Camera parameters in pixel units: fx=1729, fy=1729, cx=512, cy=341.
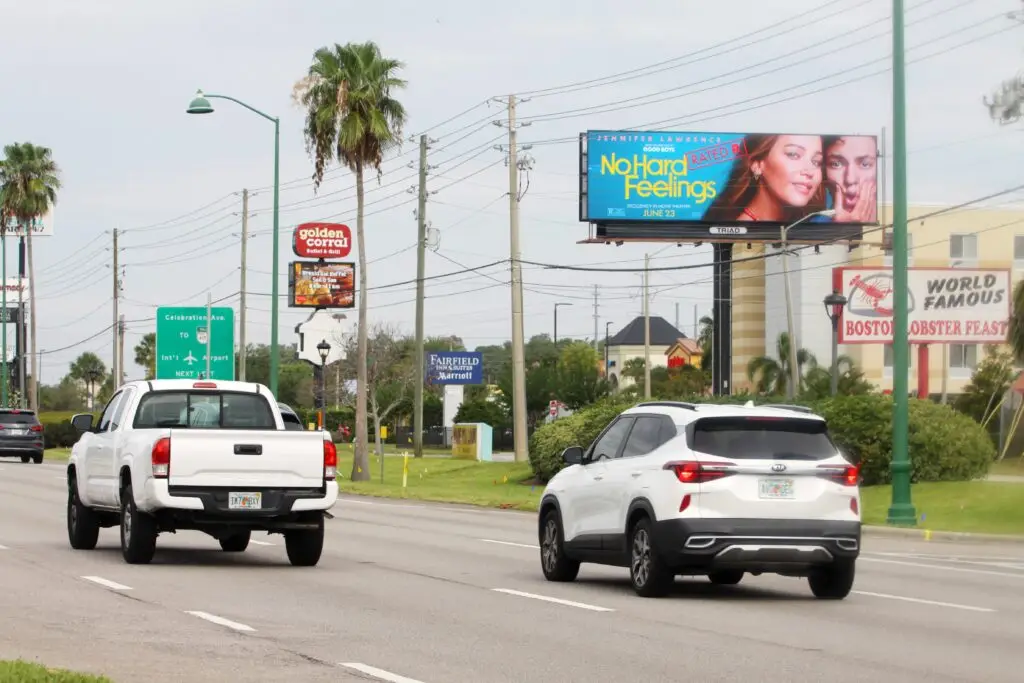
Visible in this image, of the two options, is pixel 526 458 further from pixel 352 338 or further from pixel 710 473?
pixel 352 338

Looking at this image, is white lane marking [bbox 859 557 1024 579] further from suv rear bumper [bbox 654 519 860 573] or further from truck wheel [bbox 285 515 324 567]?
truck wheel [bbox 285 515 324 567]

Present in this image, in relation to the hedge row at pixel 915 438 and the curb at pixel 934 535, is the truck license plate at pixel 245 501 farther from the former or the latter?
→ the hedge row at pixel 915 438

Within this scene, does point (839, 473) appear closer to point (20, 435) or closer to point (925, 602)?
point (925, 602)

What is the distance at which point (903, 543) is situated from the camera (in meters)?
25.8

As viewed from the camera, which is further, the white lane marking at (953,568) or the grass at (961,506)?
the grass at (961,506)

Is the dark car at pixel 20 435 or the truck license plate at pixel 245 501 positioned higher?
the dark car at pixel 20 435

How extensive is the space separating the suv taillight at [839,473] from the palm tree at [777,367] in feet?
267

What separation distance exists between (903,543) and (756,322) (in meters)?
79.0

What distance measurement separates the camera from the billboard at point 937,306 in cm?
5209

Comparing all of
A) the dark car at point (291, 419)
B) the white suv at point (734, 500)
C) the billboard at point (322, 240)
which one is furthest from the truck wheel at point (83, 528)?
the billboard at point (322, 240)

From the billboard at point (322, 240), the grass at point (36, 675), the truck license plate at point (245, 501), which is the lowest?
the grass at point (36, 675)

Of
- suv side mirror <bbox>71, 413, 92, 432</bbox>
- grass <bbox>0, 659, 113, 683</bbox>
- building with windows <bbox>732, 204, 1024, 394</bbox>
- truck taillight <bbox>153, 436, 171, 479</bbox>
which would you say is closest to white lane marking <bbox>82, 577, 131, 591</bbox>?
truck taillight <bbox>153, 436, 171, 479</bbox>

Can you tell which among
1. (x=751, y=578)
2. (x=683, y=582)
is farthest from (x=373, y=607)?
(x=751, y=578)

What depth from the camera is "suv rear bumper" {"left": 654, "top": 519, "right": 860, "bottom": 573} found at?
15.1m
